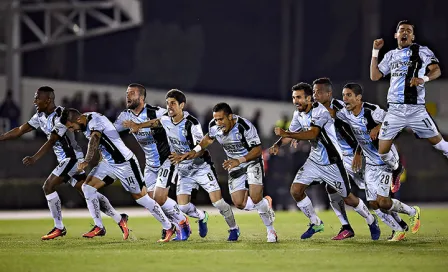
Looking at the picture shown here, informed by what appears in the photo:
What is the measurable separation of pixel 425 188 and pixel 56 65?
11.9 m

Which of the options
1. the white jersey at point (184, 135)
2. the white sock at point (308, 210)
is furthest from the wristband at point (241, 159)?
the white sock at point (308, 210)

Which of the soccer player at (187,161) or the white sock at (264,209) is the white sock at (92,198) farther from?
the white sock at (264,209)

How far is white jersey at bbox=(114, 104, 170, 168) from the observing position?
17797mm

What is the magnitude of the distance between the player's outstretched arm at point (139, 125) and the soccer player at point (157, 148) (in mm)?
173

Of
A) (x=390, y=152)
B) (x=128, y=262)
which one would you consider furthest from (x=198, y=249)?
(x=390, y=152)

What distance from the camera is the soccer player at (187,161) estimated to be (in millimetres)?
17188

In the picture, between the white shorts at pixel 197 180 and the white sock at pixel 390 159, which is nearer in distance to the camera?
the white sock at pixel 390 159

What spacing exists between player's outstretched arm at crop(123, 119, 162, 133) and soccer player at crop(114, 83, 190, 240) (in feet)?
0.57

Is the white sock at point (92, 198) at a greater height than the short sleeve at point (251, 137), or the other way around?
the short sleeve at point (251, 137)

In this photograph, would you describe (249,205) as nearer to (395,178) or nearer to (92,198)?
(395,178)

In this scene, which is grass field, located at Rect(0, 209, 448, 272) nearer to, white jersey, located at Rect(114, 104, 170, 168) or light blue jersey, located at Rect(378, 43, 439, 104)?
white jersey, located at Rect(114, 104, 170, 168)

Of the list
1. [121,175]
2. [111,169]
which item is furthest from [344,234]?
[111,169]

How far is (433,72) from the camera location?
53.0ft

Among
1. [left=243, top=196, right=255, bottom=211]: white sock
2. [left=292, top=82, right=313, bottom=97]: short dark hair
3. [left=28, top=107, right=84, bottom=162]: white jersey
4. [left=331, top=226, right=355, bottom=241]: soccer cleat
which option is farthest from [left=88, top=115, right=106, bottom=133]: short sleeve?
[left=331, top=226, right=355, bottom=241]: soccer cleat
